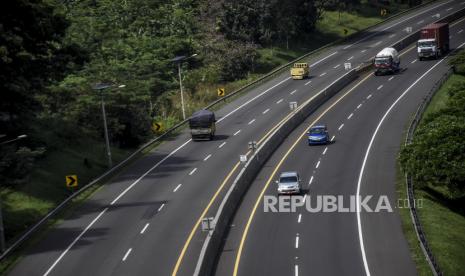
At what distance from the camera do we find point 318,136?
226 ft

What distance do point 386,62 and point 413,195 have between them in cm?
4222

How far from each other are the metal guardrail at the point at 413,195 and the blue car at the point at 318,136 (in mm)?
7354

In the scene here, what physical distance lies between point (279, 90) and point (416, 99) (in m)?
18.3

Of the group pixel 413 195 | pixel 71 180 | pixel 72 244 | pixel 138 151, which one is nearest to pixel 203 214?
pixel 72 244

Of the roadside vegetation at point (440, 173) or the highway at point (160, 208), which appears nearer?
the highway at point (160, 208)

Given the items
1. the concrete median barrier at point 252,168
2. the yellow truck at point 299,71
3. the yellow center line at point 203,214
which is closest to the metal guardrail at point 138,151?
the yellow truck at point 299,71

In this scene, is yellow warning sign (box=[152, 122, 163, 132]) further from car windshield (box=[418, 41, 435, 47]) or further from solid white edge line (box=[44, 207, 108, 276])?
car windshield (box=[418, 41, 435, 47])

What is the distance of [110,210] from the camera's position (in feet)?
177

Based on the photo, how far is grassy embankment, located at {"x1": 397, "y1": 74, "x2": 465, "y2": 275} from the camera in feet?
140

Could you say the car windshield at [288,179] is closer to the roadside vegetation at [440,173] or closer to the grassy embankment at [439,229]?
the grassy embankment at [439,229]

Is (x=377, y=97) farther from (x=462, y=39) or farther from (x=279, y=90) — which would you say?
(x=462, y=39)

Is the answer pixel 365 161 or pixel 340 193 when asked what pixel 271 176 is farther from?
pixel 365 161

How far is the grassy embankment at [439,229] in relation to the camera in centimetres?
4281

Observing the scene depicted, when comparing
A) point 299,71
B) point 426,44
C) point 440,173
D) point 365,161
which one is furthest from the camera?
point 426,44
